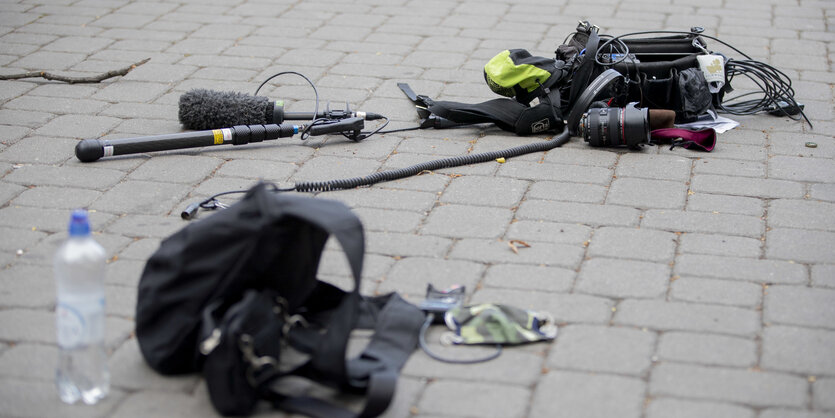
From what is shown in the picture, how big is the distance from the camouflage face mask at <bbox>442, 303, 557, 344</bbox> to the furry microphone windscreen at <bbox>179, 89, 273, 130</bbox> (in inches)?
83.5

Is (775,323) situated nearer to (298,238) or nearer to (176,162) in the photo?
(298,238)

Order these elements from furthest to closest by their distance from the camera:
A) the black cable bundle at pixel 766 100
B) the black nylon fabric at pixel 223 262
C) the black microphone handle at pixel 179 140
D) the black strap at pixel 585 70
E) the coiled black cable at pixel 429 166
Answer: the black cable bundle at pixel 766 100 → the black strap at pixel 585 70 → the black microphone handle at pixel 179 140 → the coiled black cable at pixel 429 166 → the black nylon fabric at pixel 223 262

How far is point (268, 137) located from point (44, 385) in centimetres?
218

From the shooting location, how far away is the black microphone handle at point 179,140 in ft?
14.6

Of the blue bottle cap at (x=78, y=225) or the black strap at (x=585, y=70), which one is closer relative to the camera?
the blue bottle cap at (x=78, y=225)

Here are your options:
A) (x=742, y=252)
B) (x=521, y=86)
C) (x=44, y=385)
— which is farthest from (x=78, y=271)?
(x=521, y=86)

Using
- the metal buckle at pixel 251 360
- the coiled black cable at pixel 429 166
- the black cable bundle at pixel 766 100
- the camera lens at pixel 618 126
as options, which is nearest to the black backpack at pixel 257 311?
the metal buckle at pixel 251 360

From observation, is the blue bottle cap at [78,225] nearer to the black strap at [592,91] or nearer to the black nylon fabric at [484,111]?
the black nylon fabric at [484,111]

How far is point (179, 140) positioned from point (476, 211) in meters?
1.59

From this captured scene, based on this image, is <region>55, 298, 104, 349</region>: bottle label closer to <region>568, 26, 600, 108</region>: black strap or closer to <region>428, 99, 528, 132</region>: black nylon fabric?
<region>428, 99, 528, 132</region>: black nylon fabric

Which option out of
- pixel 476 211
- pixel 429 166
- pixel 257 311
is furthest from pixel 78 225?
pixel 429 166

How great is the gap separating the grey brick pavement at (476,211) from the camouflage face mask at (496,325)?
0.17 feet

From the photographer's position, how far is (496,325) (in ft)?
9.99

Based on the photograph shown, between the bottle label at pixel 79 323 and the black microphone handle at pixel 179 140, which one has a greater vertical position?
the bottle label at pixel 79 323
